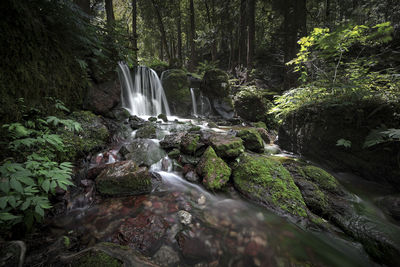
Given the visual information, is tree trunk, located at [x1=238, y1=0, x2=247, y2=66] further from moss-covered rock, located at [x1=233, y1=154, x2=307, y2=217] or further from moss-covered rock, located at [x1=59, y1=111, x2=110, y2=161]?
moss-covered rock, located at [x1=59, y1=111, x2=110, y2=161]

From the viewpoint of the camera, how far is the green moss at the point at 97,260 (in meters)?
1.36

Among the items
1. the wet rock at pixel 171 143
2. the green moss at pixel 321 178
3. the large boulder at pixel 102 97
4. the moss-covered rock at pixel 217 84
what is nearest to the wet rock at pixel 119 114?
the large boulder at pixel 102 97

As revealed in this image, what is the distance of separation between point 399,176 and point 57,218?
589cm

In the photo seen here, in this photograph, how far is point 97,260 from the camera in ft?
4.56

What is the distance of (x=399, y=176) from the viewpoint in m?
3.01

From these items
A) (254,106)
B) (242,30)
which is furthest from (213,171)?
(242,30)

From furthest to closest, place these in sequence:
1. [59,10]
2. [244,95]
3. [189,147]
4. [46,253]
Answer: [244,95] < [189,147] < [59,10] < [46,253]

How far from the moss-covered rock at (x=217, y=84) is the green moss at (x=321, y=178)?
799 cm

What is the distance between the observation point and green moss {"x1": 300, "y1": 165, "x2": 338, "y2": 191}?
3.04 meters

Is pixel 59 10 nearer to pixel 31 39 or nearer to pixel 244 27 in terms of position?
pixel 31 39

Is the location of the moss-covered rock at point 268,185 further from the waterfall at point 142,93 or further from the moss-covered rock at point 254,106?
the waterfall at point 142,93

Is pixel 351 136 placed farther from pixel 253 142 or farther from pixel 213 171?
pixel 213 171

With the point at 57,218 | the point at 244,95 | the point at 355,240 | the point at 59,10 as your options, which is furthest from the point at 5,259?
the point at 244,95

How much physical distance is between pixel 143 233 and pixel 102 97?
18.0 feet
